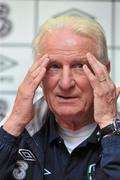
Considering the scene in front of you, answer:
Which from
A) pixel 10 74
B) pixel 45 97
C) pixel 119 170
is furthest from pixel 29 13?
pixel 119 170

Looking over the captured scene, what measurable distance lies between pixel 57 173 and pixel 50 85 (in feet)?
0.89

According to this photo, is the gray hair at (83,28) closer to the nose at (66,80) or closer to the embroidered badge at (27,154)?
the nose at (66,80)

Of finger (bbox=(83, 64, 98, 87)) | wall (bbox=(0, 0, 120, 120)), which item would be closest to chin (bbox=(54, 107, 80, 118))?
finger (bbox=(83, 64, 98, 87))

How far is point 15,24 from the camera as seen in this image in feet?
10.2

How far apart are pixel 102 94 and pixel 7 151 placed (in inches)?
12.7

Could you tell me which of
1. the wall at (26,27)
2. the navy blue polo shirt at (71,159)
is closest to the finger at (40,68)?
the navy blue polo shirt at (71,159)

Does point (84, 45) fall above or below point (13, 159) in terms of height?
above

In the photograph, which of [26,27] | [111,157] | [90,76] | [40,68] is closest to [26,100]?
[40,68]

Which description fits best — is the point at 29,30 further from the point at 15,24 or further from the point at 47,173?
the point at 47,173

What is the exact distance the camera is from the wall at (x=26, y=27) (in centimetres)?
309

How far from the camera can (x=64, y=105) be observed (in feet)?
4.96

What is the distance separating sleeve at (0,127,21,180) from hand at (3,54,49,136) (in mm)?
18

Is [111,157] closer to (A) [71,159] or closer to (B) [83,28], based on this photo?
(A) [71,159]

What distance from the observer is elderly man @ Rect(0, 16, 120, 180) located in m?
1.47
